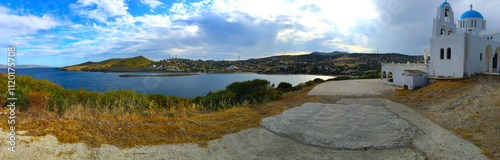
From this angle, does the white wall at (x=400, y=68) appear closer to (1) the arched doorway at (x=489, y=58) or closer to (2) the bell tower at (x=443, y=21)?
(2) the bell tower at (x=443, y=21)

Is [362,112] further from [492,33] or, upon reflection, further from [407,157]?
[492,33]

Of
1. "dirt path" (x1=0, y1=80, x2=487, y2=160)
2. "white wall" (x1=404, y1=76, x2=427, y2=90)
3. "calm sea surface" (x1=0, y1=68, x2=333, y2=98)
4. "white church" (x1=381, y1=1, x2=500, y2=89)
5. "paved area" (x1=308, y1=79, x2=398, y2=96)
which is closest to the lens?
"dirt path" (x1=0, y1=80, x2=487, y2=160)

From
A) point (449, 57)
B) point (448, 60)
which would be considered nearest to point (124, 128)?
point (448, 60)

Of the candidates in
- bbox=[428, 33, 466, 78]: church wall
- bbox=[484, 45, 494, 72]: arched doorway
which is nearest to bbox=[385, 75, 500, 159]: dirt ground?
bbox=[428, 33, 466, 78]: church wall

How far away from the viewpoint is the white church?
15.5 meters

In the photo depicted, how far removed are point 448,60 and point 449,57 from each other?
24 centimetres

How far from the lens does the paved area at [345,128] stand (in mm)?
5496

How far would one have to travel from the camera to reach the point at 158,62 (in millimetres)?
118812

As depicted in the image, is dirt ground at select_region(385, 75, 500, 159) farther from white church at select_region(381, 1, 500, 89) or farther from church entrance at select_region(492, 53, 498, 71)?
church entrance at select_region(492, 53, 498, 71)

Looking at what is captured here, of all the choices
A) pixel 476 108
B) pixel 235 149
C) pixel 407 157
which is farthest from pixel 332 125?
pixel 476 108

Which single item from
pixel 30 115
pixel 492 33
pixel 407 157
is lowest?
→ pixel 407 157

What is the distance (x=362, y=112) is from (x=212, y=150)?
654 cm

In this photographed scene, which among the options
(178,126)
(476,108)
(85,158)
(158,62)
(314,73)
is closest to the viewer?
(85,158)

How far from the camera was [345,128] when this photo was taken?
6664mm
